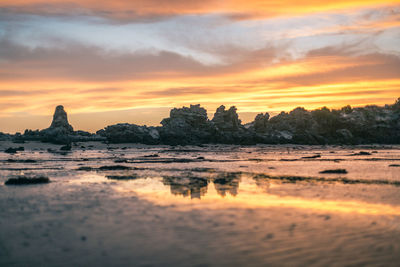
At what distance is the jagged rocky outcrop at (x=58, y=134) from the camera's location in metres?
95.8

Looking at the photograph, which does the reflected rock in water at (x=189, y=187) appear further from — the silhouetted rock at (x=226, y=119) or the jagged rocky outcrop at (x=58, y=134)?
the silhouetted rock at (x=226, y=119)

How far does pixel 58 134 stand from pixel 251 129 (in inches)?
2705

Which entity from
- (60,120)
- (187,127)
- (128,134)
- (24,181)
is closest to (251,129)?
(187,127)

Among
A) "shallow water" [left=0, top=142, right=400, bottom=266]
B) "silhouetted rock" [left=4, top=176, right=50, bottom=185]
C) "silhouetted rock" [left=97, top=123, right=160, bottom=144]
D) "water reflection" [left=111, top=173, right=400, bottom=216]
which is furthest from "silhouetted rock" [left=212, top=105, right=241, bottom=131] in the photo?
"shallow water" [left=0, top=142, right=400, bottom=266]

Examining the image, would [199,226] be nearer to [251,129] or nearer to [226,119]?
[226,119]

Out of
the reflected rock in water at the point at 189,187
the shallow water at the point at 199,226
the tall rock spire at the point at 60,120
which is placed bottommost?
the reflected rock in water at the point at 189,187

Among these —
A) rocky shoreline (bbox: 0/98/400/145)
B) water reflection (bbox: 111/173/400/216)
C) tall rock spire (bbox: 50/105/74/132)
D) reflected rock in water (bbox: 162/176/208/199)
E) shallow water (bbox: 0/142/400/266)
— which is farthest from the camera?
tall rock spire (bbox: 50/105/74/132)

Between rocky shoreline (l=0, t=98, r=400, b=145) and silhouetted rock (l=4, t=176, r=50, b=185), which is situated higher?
rocky shoreline (l=0, t=98, r=400, b=145)

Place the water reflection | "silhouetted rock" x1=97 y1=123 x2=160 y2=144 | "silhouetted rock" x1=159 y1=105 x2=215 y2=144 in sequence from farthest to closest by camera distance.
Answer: "silhouetted rock" x1=159 y1=105 x2=215 y2=144, "silhouetted rock" x1=97 y1=123 x2=160 y2=144, the water reflection

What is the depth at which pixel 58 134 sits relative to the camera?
103125mm

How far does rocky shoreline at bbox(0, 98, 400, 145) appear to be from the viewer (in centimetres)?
10638

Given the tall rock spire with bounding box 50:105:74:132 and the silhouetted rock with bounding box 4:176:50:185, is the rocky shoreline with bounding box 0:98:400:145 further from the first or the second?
the silhouetted rock with bounding box 4:176:50:185

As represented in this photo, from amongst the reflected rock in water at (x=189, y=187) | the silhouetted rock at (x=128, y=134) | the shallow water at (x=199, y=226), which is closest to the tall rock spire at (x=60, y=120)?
the silhouetted rock at (x=128, y=134)

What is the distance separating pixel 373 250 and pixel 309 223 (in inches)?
107
